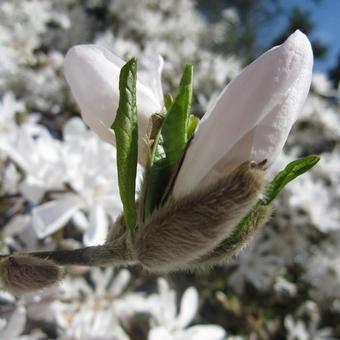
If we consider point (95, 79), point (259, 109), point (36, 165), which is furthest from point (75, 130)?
point (259, 109)

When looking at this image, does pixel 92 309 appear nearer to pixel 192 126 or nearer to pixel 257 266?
pixel 257 266

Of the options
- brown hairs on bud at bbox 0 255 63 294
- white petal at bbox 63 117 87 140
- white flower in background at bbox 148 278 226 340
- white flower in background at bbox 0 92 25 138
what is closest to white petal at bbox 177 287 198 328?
white flower in background at bbox 148 278 226 340

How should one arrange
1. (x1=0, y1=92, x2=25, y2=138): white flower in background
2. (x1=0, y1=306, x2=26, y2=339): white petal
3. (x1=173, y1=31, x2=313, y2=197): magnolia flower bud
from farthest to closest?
1. (x1=0, y1=92, x2=25, y2=138): white flower in background
2. (x1=0, y1=306, x2=26, y2=339): white petal
3. (x1=173, y1=31, x2=313, y2=197): magnolia flower bud

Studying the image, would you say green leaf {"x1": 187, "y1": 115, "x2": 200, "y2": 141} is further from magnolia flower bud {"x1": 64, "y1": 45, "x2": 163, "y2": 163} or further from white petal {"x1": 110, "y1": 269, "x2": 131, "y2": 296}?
white petal {"x1": 110, "y1": 269, "x2": 131, "y2": 296}

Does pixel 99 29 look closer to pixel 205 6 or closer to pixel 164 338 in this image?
pixel 164 338

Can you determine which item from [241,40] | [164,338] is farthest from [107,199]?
[241,40]

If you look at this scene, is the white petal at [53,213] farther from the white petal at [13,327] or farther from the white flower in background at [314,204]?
the white flower in background at [314,204]
